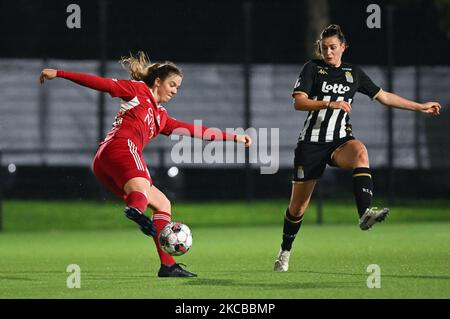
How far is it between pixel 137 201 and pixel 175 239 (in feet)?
2.17

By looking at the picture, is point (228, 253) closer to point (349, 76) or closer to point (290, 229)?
point (290, 229)

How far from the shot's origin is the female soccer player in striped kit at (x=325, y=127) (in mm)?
10664

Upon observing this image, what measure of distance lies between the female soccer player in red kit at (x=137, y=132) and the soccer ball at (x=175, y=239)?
0.32 ft

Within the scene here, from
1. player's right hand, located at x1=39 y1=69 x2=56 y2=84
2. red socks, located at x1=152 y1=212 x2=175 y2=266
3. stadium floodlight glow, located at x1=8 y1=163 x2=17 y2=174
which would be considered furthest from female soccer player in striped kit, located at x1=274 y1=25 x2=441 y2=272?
stadium floodlight glow, located at x1=8 y1=163 x2=17 y2=174

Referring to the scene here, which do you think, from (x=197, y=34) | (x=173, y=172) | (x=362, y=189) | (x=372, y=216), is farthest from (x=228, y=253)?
(x=197, y=34)

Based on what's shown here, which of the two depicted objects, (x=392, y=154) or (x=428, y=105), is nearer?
(x=428, y=105)

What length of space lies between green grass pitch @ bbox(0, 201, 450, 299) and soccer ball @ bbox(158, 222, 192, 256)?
25cm

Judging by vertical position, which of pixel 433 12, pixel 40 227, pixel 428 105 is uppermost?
pixel 433 12

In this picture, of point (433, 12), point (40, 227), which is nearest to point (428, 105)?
point (40, 227)

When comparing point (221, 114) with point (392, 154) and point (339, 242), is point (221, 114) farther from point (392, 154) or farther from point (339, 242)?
point (339, 242)

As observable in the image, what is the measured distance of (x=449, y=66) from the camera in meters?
21.0

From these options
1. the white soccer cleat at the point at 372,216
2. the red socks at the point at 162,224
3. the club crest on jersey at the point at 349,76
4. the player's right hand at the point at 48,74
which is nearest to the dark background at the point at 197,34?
the club crest on jersey at the point at 349,76

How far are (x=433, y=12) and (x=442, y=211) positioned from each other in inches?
162

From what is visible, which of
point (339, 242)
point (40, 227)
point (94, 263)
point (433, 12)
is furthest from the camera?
Result: point (433, 12)
